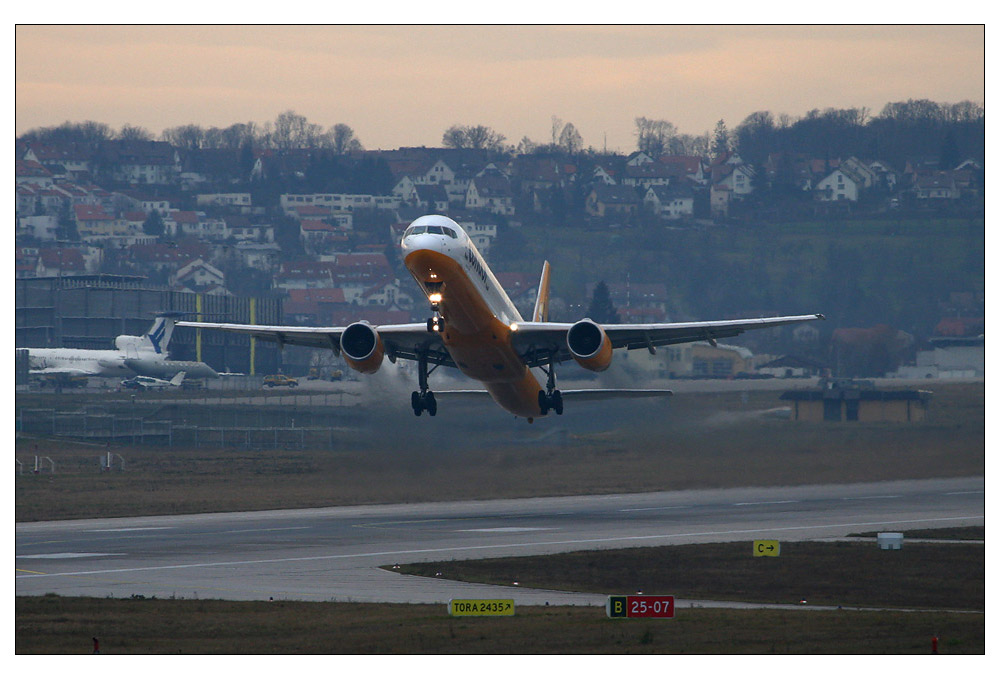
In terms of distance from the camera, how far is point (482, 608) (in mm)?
31266

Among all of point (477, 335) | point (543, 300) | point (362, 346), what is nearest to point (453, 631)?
point (477, 335)

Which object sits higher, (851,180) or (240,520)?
(851,180)

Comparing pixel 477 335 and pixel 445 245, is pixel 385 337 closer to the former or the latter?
pixel 477 335

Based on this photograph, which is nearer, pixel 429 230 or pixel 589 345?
pixel 429 230

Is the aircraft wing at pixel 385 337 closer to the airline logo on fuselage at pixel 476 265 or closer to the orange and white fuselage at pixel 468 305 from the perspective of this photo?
the orange and white fuselage at pixel 468 305

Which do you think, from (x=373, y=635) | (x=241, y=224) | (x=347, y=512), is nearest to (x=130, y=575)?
(x=373, y=635)

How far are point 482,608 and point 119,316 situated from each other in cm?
10474

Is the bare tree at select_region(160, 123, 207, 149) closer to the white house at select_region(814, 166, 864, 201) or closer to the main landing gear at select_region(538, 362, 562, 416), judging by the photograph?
the white house at select_region(814, 166, 864, 201)

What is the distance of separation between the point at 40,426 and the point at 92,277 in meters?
34.8

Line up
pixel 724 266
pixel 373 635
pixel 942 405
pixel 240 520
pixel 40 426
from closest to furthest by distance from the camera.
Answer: pixel 373 635
pixel 240 520
pixel 942 405
pixel 40 426
pixel 724 266

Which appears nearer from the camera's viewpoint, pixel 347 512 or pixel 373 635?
pixel 373 635

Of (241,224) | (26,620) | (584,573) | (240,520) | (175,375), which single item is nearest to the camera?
(26,620)

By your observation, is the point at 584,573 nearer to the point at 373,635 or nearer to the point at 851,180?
the point at 373,635

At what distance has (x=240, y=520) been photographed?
191 feet
